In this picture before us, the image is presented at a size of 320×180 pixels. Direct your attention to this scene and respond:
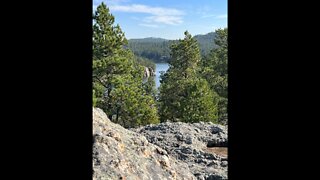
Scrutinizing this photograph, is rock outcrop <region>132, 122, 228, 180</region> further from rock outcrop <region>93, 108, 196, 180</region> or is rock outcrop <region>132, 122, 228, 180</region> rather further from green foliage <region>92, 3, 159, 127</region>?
green foliage <region>92, 3, 159, 127</region>

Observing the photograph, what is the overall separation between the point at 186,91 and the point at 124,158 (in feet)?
64.2

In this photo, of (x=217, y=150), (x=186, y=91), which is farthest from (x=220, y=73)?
(x=217, y=150)

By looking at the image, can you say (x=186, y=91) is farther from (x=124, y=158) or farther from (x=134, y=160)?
(x=124, y=158)

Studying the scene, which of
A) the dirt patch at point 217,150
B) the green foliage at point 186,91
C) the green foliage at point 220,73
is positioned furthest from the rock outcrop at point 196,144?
the green foliage at point 220,73

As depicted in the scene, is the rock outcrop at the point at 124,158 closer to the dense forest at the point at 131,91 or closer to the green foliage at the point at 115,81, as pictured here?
the dense forest at the point at 131,91

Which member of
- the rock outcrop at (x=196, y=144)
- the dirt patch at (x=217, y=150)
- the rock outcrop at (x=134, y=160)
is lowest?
the dirt patch at (x=217, y=150)

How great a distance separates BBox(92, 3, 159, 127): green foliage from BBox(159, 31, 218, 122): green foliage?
2.36m

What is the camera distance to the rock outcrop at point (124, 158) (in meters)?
6.46

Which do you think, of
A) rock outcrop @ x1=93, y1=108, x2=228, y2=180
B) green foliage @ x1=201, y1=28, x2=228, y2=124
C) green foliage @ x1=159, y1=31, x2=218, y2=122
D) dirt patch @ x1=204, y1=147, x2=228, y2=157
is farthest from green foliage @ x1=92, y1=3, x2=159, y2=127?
rock outcrop @ x1=93, y1=108, x2=228, y2=180

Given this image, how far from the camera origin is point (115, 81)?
22141 millimetres

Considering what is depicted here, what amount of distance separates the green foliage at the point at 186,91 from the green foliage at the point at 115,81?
2362 millimetres

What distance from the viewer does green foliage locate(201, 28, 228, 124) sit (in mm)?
27594
